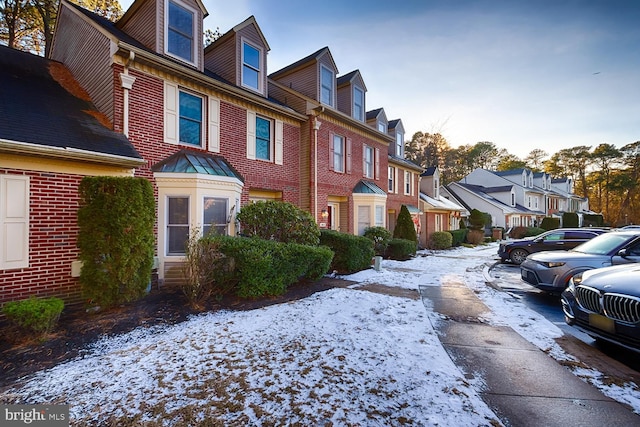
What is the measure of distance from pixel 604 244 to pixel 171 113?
1169cm

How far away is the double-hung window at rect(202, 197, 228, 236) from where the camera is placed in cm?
798

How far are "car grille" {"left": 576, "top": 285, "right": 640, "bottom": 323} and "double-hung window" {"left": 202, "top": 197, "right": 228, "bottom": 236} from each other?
773 cm

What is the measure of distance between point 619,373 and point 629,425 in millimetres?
1317

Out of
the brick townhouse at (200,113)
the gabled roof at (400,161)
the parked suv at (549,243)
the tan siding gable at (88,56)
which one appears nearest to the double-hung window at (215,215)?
the brick townhouse at (200,113)

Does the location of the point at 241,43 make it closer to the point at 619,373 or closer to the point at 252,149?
A: the point at 252,149

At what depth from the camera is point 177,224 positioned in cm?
773

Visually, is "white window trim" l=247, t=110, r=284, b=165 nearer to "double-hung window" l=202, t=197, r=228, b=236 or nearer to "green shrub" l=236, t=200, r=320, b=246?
"double-hung window" l=202, t=197, r=228, b=236

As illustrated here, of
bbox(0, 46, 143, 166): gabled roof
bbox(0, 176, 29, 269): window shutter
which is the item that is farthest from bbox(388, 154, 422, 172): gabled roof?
bbox(0, 176, 29, 269): window shutter

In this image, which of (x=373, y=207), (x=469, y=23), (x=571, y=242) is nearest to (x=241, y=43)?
(x=469, y=23)

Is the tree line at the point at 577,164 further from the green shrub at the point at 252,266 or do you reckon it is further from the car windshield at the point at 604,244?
the green shrub at the point at 252,266

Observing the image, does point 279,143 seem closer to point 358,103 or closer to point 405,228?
→ point 358,103

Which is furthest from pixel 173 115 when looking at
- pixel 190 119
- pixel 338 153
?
pixel 338 153

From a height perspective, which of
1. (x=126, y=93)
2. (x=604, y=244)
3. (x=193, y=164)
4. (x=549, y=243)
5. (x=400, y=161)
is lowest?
(x=549, y=243)

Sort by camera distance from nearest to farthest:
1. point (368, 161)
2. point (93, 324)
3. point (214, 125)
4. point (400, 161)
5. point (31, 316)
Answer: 1. point (31, 316)
2. point (93, 324)
3. point (214, 125)
4. point (368, 161)
5. point (400, 161)
